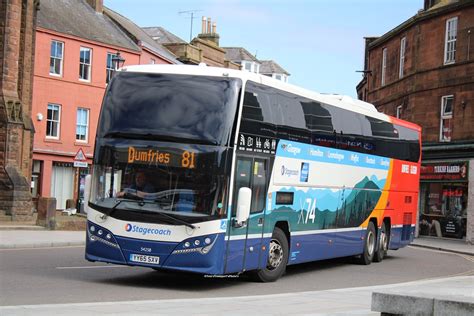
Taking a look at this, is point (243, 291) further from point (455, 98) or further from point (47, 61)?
point (47, 61)

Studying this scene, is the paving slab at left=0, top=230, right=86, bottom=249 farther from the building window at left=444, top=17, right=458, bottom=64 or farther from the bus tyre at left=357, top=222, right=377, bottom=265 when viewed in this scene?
the building window at left=444, top=17, right=458, bottom=64

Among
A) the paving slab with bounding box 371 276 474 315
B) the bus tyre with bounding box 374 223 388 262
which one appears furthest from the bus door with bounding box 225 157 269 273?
the bus tyre with bounding box 374 223 388 262

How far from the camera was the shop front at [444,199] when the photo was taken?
35.1 metres

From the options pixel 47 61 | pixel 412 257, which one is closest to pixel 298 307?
pixel 412 257

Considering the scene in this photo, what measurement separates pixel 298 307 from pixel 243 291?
257cm

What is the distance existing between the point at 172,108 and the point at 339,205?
20.9 feet

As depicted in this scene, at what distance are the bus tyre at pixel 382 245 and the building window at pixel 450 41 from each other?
50.9 ft

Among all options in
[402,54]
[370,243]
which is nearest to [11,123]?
[370,243]

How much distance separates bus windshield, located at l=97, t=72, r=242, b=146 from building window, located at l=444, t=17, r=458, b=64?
23.8m

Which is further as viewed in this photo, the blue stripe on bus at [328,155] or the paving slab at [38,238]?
the paving slab at [38,238]

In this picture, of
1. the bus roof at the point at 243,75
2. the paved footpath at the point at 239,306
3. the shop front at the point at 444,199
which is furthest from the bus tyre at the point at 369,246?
the shop front at the point at 444,199

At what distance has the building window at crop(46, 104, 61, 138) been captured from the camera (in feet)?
146

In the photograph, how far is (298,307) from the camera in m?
11.4

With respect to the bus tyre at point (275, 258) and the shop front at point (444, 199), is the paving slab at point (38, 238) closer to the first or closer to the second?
the bus tyre at point (275, 258)
